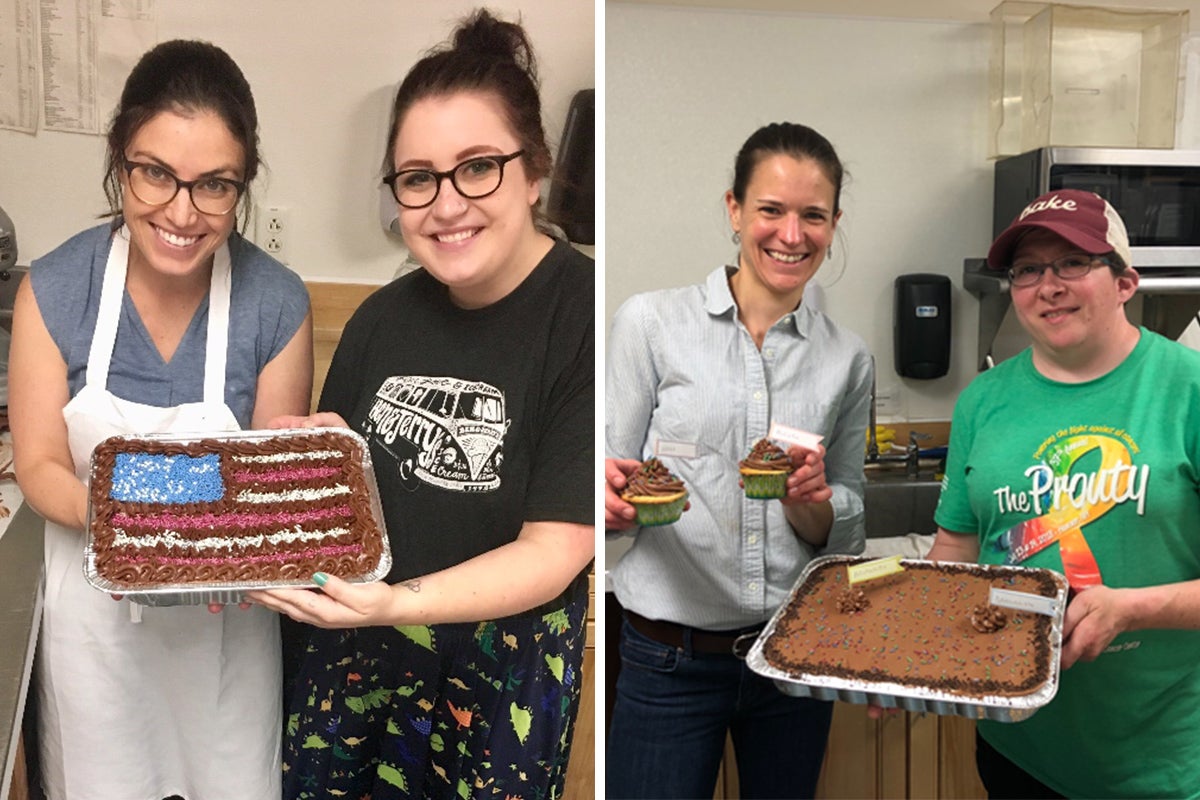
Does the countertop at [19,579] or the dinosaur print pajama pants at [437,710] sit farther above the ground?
the countertop at [19,579]

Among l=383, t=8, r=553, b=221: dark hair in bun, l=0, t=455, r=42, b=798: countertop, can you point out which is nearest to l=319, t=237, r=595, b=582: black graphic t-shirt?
l=383, t=8, r=553, b=221: dark hair in bun

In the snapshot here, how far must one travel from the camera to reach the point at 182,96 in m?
0.79

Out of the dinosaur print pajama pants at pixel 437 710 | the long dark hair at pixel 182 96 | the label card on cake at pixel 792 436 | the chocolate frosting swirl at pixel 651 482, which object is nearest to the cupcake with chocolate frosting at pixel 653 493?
the chocolate frosting swirl at pixel 651 482

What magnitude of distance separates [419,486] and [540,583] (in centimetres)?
16

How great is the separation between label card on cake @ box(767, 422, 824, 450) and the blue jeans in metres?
0.29

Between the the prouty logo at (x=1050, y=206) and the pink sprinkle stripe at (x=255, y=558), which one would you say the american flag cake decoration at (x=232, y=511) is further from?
the the prouty logo at (x=1050, y=206)

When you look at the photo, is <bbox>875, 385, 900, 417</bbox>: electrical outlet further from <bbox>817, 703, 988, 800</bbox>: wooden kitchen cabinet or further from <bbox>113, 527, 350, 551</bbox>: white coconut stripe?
<bbox>113, 527, 350, 551</bbox>: white coconut stripe

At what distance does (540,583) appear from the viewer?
935mm

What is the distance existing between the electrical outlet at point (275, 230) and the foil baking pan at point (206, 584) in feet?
0.49

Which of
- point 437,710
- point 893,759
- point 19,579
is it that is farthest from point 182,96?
point 893,759

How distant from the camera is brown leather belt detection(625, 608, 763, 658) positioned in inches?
50.1

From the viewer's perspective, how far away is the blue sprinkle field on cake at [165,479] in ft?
2.53

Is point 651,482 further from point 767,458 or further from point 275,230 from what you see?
point 275,230

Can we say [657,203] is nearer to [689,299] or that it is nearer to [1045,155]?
[689,299]
